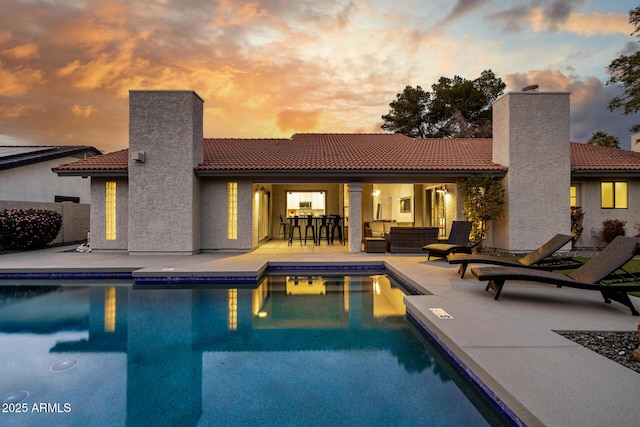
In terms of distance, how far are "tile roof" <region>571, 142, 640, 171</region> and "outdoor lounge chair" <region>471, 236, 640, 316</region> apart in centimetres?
787

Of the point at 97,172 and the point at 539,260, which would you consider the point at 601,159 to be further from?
the point at 97,172

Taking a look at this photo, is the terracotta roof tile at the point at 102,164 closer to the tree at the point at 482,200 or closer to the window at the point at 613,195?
the tree at the point at 482,200

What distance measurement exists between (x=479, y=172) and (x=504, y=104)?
244cm

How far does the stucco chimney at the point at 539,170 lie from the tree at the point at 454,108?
17.1m

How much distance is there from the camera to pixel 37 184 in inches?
628

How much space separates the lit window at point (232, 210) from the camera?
11404 mm

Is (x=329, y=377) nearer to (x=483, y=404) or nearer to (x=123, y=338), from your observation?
(x=483, y=404)

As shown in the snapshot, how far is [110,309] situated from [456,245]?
8.10m

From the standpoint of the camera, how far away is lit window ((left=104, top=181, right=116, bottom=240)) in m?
11.3

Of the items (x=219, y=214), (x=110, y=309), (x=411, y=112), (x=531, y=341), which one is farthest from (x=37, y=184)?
(x=411, y=112)

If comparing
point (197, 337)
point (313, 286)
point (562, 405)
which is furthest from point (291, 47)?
point (562, 405)

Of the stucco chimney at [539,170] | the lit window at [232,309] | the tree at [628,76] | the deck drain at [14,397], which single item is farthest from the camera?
the tree at [628,76]

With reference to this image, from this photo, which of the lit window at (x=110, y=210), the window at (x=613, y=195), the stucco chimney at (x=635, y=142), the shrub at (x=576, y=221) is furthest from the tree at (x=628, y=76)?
the lit window at (x=110, y=210)

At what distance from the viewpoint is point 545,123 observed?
10.8 metres
